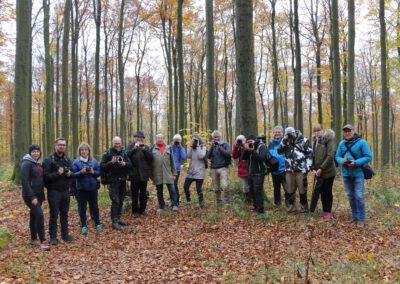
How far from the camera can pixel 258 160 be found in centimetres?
775

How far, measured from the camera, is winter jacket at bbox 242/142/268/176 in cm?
771

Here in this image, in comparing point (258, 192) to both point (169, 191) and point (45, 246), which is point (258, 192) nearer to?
point (169, 191)

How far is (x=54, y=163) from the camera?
21.6 ft

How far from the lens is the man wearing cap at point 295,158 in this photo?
7680mm

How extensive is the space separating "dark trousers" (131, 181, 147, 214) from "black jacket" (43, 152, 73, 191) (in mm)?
1929

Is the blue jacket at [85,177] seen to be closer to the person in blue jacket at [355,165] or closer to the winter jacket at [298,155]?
the winter jacket at [298,155]

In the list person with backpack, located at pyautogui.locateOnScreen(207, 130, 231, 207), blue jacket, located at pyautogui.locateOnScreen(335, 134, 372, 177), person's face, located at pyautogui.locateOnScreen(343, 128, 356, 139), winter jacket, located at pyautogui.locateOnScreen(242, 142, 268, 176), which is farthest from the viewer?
person with backpack, located at pyautogui.locateOnScreen(207, 130, 231, 207)

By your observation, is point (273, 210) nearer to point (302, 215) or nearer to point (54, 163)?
point (302, 215)

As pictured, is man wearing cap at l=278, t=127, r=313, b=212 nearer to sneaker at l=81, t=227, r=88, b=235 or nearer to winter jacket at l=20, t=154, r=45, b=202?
sneaker at l=81, t=227, r=88, b=235

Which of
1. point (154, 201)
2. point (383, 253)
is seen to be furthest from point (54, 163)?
point (383, 253)

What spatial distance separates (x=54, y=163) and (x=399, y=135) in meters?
48.9

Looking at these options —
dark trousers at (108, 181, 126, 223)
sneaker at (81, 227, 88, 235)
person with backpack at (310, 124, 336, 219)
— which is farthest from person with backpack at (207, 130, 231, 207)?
sneaker at (81, 227, 88, 235)

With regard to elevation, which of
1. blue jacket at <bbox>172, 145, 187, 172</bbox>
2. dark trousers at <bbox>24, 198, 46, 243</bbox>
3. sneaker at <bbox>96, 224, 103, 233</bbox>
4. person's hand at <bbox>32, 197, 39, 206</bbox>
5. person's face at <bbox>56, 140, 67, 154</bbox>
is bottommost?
sneaker at <bbox>96, 224, 103, 233</bbox>

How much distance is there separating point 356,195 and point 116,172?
531 centimetres
